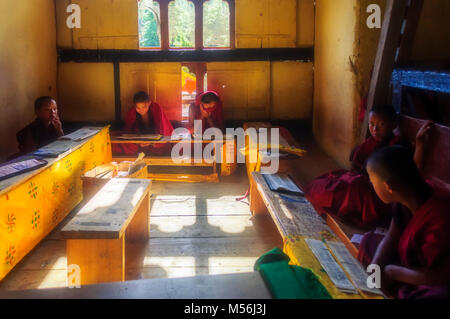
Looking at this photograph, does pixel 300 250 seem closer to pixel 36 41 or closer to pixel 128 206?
pixel 128 206

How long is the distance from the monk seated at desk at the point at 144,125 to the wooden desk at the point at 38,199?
3.86 feet

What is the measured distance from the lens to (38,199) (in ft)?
Answer: 12.5

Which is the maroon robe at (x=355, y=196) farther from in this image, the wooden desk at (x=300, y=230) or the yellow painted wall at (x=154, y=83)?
the yellow painted wall at (x=154, y=83)

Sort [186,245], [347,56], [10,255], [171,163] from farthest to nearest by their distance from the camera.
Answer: [171,163]
[347,56]
[186,245]
[10,255]

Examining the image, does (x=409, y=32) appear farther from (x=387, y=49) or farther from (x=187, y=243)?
(x=187, y=243)

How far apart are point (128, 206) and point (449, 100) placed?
3489mm

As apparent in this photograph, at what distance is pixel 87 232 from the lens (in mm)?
2938

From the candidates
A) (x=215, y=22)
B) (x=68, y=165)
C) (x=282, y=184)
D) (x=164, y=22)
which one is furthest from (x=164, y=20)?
(x=282, y=184)

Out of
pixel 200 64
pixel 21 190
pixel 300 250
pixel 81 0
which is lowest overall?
pixel 300 250

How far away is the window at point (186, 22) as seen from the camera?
295 inches

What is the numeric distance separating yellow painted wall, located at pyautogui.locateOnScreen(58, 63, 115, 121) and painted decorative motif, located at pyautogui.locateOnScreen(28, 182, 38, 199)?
421 cm

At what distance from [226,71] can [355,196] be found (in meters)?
4.38
